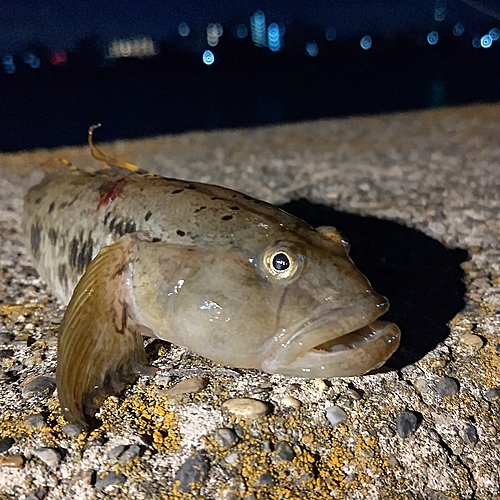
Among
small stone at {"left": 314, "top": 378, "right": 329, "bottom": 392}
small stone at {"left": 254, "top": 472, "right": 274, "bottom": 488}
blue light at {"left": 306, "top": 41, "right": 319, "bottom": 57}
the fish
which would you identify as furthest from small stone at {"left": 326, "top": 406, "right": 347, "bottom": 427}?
blue light at {"left": 306, "top": 41, "right": 319, "bottom": 57}

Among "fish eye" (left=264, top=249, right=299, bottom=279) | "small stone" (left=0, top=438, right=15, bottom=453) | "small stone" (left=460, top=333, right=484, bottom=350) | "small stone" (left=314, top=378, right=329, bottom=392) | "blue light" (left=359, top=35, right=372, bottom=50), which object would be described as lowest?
"small stone" (left=0, top=438, right=15, bottom=453)

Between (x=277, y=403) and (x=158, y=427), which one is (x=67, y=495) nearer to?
(x=158, y=427)

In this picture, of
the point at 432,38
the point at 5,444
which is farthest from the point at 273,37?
the point at 5,444

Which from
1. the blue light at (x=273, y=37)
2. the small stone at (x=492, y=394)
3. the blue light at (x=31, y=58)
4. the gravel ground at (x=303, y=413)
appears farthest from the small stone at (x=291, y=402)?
the blue light at (x=273, y=37)

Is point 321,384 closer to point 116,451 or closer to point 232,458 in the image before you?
point 232,458

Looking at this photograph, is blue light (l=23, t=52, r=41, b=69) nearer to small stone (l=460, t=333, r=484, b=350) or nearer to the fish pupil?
the fish pupil

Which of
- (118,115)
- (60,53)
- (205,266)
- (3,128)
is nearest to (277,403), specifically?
(205,266)

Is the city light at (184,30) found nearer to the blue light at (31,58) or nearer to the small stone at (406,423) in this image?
the blue light at (31,58)
